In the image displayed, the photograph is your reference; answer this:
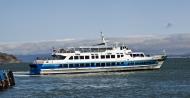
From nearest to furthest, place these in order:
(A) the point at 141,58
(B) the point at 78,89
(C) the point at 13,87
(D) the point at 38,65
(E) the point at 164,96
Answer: (E) the point at 164,96 < (B) the point at 78,89 < (C) the point at 13,87 < (D) the point at 38,65 < (A) the point at 141,58

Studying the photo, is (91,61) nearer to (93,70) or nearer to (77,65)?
(93,70)

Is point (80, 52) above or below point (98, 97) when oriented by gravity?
above

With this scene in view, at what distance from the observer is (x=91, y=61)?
364 ft

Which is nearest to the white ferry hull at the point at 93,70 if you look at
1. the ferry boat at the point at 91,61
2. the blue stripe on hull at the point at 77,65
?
the ferry boat at the point at 91,61

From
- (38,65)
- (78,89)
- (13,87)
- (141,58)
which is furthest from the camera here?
(141,58)

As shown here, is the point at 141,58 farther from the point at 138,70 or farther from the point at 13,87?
the point at 13,87

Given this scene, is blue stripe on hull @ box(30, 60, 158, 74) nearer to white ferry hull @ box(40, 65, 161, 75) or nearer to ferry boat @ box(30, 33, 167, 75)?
ferry boat @ box(30, 33, 167, 75)

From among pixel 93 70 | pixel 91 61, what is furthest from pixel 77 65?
pixel 93 70

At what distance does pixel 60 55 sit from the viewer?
110188 millimetres

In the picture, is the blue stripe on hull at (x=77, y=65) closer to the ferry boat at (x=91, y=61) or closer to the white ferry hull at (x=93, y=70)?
the ferry boat at (x=91, y=61)

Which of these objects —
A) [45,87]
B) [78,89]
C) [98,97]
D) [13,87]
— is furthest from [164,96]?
[13,87]

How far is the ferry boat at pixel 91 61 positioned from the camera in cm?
10900

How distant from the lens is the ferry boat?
109000 millimetres

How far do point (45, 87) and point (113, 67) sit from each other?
1334 inches
